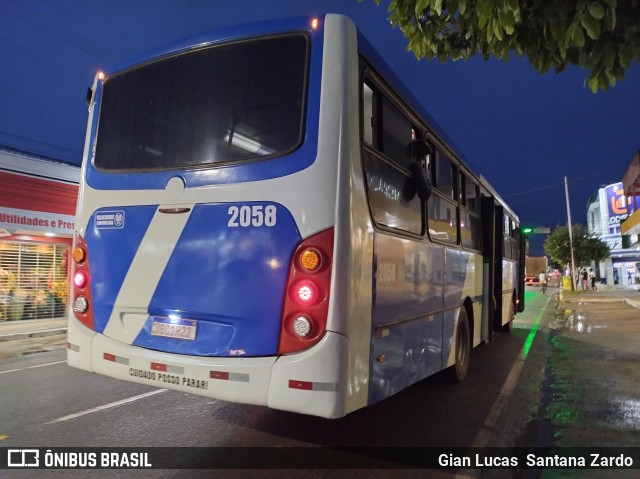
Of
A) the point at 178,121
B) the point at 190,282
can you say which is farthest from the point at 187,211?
the point at 178,121

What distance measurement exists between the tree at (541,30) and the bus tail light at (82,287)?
3417 mm

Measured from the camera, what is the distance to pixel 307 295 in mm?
3406

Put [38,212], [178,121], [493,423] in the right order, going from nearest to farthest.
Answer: [178,121], [493,423], [38,212]

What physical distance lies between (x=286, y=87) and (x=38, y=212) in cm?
1461

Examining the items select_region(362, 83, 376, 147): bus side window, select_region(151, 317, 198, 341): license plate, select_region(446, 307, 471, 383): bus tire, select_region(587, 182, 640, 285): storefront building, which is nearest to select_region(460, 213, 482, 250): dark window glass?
select_region(446, 307, 471, 383): bus tire

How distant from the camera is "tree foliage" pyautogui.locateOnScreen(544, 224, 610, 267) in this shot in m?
39.1

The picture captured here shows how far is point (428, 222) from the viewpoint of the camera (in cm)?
527

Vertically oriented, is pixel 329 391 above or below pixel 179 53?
below

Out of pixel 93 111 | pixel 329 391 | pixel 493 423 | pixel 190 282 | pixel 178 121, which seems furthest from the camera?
pixel 493 423

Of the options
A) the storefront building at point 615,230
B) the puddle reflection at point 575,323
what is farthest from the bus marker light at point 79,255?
the storefront building at point 615,230

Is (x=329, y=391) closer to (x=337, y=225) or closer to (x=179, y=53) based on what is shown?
(x=337, y=225)

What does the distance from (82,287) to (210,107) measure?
1.99 metres

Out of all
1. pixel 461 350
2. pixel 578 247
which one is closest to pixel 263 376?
pixel 461 350

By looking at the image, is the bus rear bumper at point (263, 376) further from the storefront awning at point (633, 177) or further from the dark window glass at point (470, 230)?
the storefront awning at point (633, 177)
